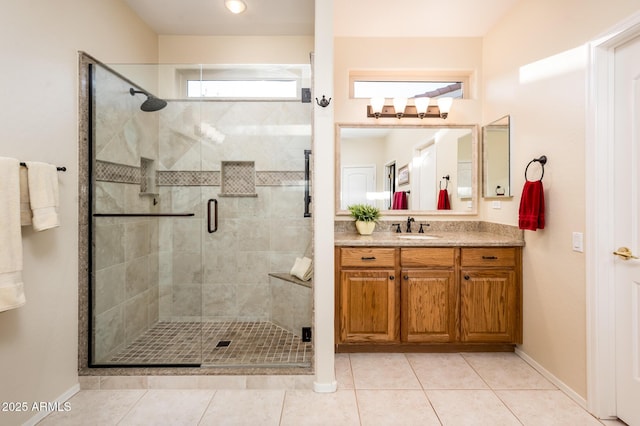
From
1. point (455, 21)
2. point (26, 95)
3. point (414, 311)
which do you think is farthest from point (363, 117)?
point (26, 95)

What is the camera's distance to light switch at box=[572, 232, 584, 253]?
2.03 meters

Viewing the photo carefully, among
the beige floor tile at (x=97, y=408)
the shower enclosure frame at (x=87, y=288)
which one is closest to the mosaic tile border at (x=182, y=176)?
the shower enclosure frame at (x=87, y=288)

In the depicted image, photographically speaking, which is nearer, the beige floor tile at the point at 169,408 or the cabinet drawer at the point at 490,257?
the beige floor tile at the point at 169,408

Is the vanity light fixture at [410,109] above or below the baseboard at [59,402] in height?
above

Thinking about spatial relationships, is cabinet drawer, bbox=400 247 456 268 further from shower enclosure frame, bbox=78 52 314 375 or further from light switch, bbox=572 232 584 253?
shower enclosure frame, bbox=78 52 314 375

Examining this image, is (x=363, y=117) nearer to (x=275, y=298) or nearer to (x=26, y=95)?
(x=275, y=298)

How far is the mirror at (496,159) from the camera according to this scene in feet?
9.29

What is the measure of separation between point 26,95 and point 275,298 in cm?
220

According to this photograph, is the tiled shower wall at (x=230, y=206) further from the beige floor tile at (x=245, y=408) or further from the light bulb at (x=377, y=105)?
the beige floor tile at (x=245, y=408)

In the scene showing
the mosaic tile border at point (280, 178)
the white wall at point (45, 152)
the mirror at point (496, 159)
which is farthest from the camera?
the mosaic tile border at point (280, 178)

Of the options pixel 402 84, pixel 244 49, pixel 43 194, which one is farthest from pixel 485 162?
pixel 43 194

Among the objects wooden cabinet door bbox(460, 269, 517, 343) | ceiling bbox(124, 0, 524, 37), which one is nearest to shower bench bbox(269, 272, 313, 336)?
wooden cabinet door bbox(460, 269, 517, 343)

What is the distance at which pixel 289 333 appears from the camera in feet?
9.11

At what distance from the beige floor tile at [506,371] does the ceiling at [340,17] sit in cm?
290
